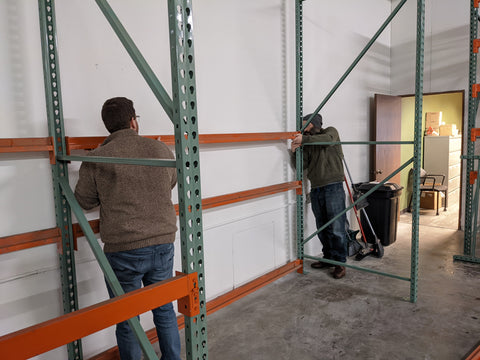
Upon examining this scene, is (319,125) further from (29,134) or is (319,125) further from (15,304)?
(15,304)

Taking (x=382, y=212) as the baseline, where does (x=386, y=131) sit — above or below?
above

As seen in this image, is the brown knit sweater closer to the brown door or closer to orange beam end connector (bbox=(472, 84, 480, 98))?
orange beam end connector (bbox=(472, 84, 480, 98))

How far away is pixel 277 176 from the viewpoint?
3.81 meters

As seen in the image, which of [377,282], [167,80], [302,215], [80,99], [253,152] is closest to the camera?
[80,99]

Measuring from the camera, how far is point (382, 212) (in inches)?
191

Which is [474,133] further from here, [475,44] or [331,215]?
[331,215]

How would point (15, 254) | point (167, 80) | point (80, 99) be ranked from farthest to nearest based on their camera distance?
point (167, 80)
point (80, 99)
point (15, 254)

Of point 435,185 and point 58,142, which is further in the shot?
point 435,185

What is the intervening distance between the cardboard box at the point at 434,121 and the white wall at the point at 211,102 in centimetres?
342

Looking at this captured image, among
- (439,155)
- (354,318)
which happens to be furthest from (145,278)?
(439,155)

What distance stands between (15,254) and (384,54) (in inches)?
218

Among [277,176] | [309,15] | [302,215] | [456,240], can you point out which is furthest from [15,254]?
[456,240]

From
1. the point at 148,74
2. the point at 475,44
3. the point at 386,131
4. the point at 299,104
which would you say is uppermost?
the point at 475,44

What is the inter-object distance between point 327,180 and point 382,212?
1465 mm
